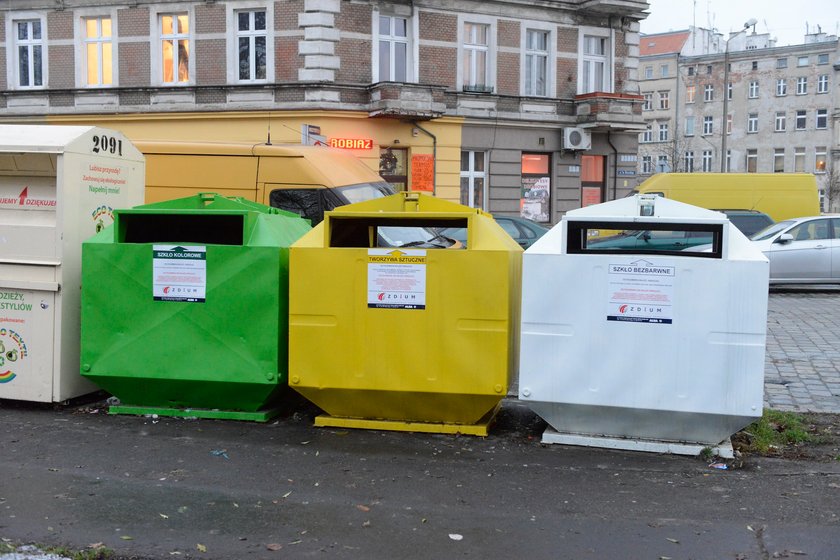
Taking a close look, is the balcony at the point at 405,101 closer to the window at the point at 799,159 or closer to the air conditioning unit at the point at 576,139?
the air conditioning unit at the point at 576,139

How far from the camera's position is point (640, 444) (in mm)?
5773

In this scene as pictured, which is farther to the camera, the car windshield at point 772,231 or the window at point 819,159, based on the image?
the window at point 819,159

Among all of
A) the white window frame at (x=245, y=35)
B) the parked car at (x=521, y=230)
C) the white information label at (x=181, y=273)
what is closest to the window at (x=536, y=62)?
the white window frame at (x=245, y=35)

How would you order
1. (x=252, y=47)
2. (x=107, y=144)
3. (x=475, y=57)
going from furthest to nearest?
(x=475, y=57) < (x=252, y=47) < (x=107, y=144)

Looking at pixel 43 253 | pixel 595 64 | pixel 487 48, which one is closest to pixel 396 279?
pixel 43 253

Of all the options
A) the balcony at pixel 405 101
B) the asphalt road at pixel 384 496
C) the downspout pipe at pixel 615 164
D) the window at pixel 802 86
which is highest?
the window at pixel 802 86

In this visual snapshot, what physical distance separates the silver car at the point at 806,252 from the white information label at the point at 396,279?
507 inches

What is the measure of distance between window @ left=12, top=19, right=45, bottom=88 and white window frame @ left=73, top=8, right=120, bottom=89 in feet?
4.15

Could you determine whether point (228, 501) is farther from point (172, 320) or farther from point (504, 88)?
point (504, 88)

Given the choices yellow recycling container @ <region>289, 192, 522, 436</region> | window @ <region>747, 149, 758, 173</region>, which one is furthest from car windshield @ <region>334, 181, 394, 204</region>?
window @ <region>747, 149, 758, 173</region>

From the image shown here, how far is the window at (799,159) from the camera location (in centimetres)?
7406

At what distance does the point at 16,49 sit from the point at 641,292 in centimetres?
2646

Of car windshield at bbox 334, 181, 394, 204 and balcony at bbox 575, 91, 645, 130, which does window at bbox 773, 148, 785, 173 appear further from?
car windshield at bbox 334, 181, 394, 204

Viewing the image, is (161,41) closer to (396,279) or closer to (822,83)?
(396,279)
